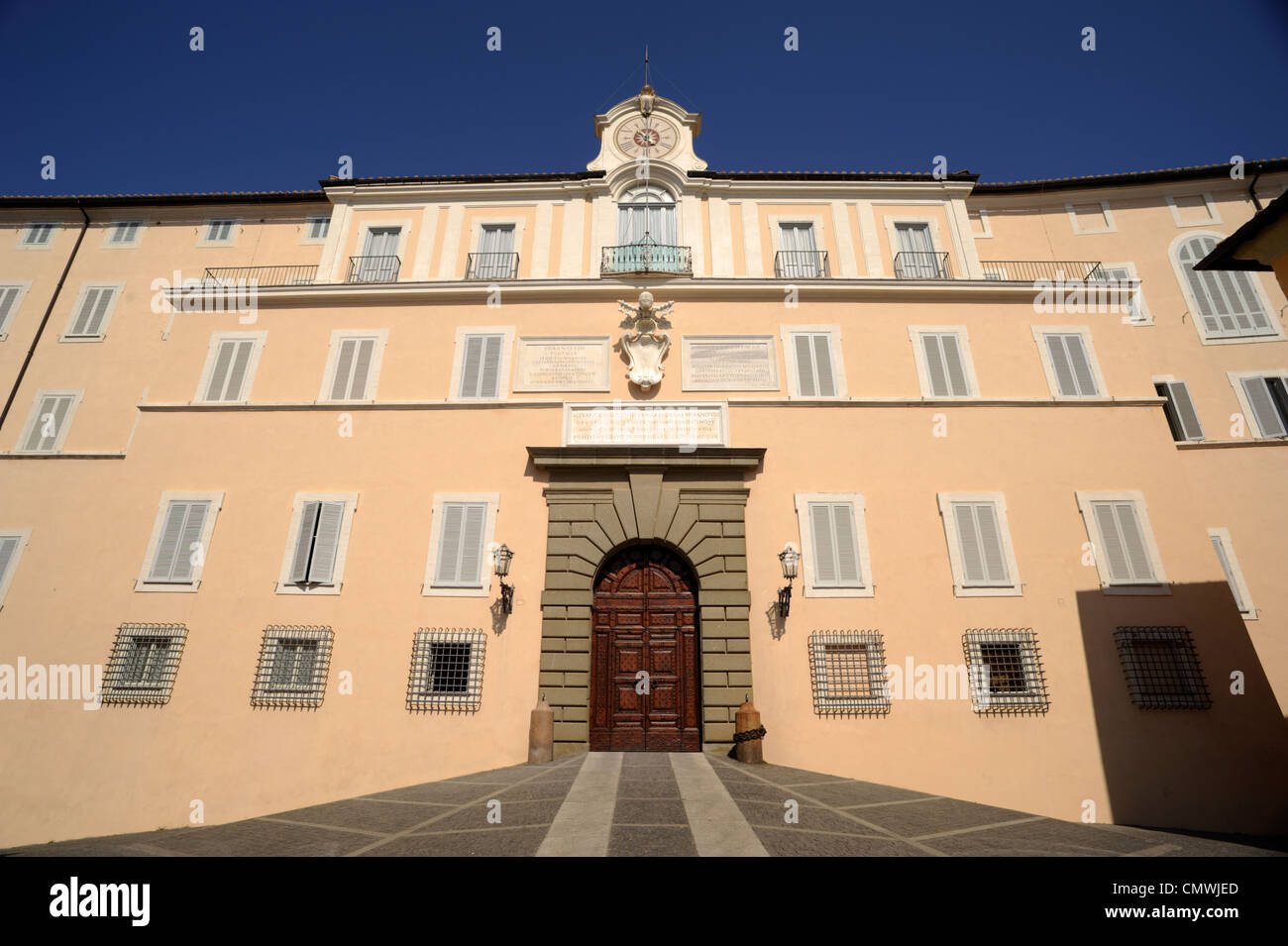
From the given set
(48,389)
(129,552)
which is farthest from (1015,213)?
(48,389)

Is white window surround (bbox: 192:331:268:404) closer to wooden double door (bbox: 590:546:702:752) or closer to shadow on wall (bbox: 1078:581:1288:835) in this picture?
wooden double door (bbox: 590:546:702:752)

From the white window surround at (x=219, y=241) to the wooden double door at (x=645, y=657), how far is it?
15457mm

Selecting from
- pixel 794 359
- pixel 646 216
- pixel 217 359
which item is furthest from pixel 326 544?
pixel 646 216

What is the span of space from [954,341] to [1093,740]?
8419 millimetres

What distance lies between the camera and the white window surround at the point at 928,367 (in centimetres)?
1341

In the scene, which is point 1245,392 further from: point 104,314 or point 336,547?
point 104,314

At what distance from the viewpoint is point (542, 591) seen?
1186 cm

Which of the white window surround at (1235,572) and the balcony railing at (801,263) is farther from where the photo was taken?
the balcony railing at (801,263)

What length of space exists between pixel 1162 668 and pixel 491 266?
16468 millimetres

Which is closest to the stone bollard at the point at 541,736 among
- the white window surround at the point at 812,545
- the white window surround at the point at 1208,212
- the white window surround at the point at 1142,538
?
the white window surround at the point at 812,545

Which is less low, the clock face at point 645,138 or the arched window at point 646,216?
the clock face at point 645,138

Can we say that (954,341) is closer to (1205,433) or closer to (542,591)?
(1205,433)

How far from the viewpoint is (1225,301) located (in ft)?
53.1

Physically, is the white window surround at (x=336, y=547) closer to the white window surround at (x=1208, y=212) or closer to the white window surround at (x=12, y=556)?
the white window surround at (x=12, y=556)
